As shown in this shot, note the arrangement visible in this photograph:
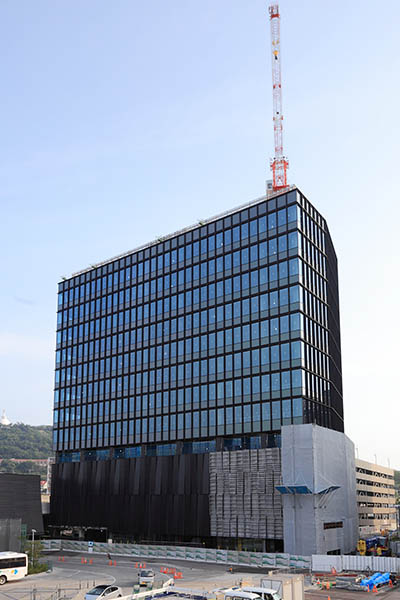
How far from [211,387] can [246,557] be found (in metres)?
27.8

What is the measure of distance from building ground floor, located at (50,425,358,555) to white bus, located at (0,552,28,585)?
105ft

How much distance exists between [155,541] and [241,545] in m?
17.7

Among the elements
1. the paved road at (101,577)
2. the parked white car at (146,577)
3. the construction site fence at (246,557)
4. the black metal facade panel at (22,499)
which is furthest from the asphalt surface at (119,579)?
the black metal facade panel at (22,499)

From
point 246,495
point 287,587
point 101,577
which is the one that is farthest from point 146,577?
point 246,495

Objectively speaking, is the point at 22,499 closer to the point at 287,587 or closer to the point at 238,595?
the point at 287,587

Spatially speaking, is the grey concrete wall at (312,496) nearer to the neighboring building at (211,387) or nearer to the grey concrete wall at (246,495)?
the neighboring building at (211,387)

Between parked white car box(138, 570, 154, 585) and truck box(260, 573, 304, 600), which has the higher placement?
truck box(260, 573, 304, 600)

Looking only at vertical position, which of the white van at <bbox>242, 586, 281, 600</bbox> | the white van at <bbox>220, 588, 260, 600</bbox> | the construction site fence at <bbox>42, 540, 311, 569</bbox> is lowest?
the construction site fence at <bbox>42, 540, 311, 569</bbox>

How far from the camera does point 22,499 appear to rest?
359 feet

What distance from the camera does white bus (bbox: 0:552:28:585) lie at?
211 feet

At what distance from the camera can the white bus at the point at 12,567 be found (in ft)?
211

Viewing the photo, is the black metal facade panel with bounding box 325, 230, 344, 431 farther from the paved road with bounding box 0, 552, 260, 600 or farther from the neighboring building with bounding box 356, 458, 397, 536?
the neighboring building with bounding box 356, 458, 397, 536

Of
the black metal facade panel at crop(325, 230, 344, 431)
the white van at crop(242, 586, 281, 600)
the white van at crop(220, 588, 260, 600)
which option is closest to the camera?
the white van at crop(220, 588, 260, 600)

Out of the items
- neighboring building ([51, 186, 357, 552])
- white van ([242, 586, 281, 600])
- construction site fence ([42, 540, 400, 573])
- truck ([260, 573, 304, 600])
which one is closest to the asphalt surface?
construction site fence ([42, 540, 400, 573])
